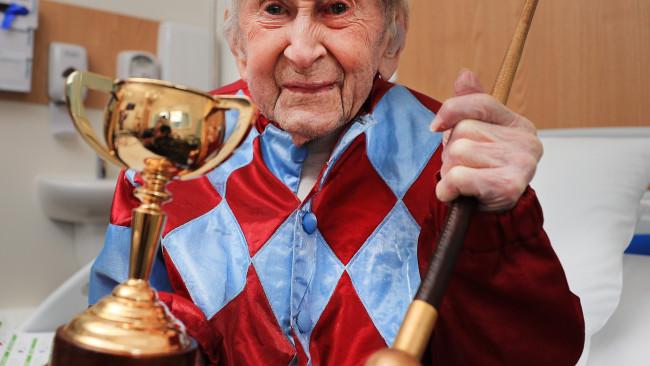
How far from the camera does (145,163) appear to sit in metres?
0.48

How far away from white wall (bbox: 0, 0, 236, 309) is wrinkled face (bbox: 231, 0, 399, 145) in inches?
75.2

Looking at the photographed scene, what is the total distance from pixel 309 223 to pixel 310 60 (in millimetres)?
214

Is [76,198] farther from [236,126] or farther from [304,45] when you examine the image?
[236,126]

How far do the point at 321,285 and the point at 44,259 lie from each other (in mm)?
2011

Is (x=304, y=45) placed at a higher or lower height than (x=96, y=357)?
higher

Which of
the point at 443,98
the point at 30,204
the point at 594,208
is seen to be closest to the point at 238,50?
the point at 594,208

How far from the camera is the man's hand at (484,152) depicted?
536mm

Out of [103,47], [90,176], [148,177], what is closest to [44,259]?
[90,176]

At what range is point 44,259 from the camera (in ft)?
8.16

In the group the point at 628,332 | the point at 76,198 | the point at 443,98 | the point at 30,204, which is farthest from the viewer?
the point at 30,204

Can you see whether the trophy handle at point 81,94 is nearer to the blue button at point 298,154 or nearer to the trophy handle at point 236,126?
the trophy handle at point 236,126

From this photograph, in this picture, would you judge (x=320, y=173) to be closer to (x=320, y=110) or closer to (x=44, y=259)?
(x=320, y=110)

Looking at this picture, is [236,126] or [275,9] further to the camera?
[275,9]

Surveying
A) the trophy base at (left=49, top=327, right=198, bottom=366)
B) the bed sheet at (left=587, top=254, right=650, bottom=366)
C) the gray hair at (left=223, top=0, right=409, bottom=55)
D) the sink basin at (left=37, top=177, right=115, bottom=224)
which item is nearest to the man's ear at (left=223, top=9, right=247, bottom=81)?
the gray hair at (left=223, top=0, right=409, bottom=55)
